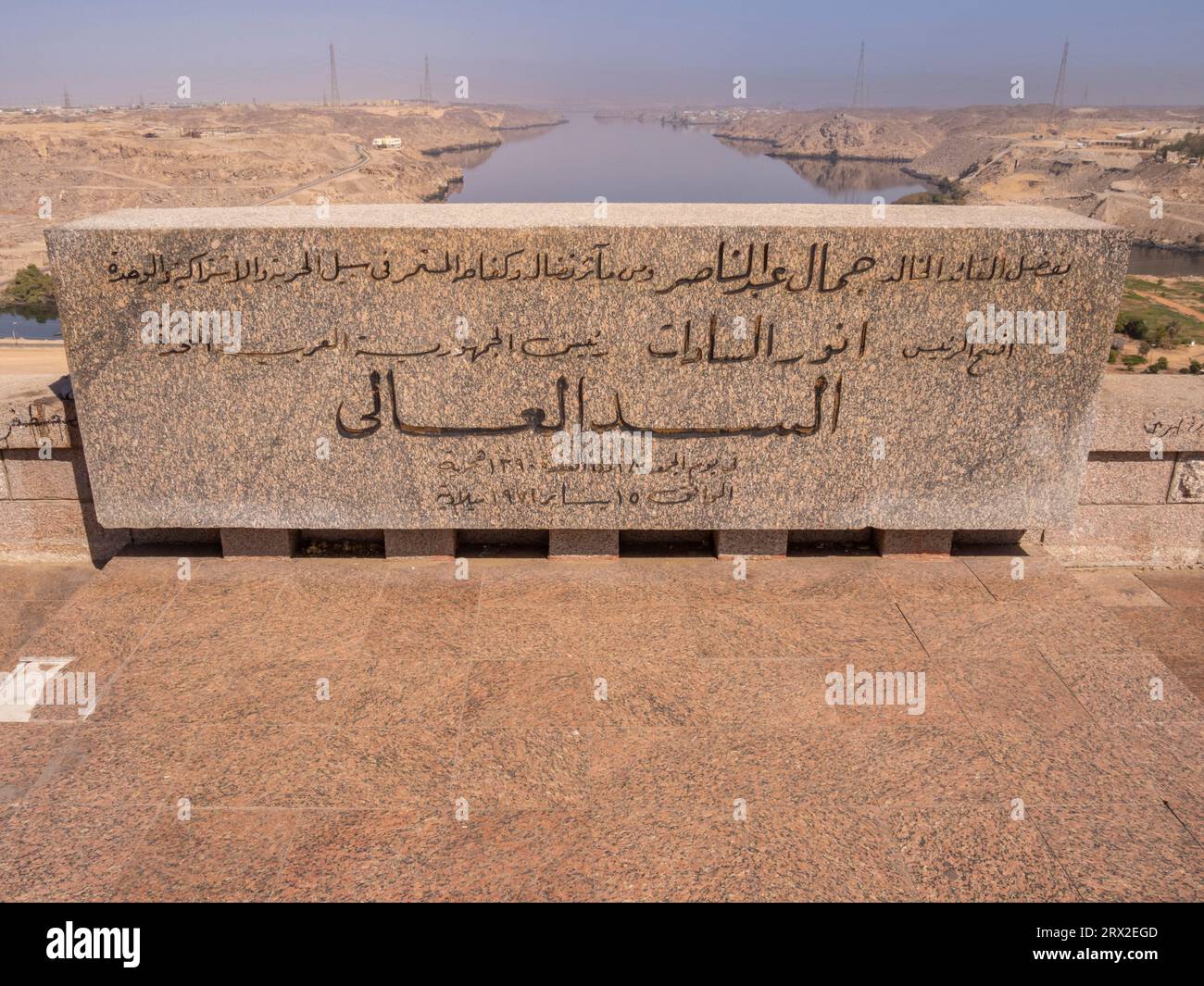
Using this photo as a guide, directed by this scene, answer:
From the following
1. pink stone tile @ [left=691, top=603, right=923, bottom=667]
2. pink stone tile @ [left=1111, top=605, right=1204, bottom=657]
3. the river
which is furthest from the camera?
the river

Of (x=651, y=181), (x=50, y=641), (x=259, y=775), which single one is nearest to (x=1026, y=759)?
(x=259, y=775)

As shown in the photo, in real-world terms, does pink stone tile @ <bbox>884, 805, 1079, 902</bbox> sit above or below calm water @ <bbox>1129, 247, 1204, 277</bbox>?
above

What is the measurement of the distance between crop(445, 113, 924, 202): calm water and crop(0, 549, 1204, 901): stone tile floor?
44853 millimetres

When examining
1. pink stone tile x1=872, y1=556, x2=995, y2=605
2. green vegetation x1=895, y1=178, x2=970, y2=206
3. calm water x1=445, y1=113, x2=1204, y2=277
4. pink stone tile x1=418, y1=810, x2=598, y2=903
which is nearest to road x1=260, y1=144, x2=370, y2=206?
calm water x1=445, y1=113, x2=1204, y2=277

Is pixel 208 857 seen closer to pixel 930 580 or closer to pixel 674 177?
pixel 930 580

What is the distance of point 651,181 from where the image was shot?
78.5m

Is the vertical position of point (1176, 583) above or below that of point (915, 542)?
below

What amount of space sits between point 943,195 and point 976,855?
74.8 meters

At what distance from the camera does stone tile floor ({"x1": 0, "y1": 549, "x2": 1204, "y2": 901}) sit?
2.49 metres

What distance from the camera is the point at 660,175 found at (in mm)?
84875

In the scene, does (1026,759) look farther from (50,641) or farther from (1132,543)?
(50,641)

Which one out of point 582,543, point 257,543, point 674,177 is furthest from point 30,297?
point 674,177

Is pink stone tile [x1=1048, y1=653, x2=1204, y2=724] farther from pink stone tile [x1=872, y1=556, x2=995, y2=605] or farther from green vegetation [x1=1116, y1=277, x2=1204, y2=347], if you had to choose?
green vegetation [x1=1116, y1=277, x2=1204, y2=347]

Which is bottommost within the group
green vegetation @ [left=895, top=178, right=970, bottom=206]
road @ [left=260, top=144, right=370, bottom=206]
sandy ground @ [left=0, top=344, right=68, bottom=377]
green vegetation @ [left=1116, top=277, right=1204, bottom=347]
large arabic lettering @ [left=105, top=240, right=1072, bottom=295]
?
green vegetation @ [left=1116, top=277, right=1204, bottom=347]
